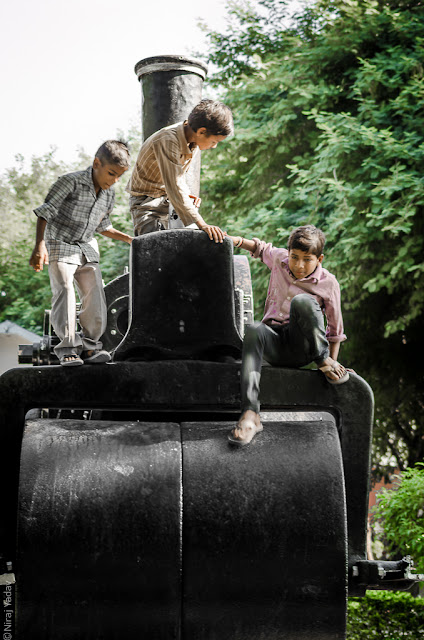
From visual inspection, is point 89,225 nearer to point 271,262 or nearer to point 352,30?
point 271,262

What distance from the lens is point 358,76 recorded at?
40.0ft

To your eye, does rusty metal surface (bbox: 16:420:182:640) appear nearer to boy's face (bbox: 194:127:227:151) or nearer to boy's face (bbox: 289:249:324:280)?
boy's face (bbox: 289:249:324:280)

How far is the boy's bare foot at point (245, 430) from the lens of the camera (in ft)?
10.8

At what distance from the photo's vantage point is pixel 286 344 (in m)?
3.84

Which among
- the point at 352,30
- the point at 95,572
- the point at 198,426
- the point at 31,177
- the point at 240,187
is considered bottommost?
the point at 95,572

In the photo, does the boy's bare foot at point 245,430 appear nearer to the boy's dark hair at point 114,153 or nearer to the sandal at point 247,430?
the sandal at point 247,430

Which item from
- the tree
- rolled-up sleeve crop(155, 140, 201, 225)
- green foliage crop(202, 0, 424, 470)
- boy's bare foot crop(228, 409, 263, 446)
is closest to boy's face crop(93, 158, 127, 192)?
rolled-up sleeve crop(155, 140, 201, 225)

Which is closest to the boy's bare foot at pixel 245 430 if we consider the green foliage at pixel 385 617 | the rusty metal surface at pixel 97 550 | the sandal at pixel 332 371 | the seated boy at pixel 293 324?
the seated boy at pixel 293 324

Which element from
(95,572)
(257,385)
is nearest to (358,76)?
(257,385)

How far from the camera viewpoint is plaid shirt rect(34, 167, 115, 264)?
13.7 feet

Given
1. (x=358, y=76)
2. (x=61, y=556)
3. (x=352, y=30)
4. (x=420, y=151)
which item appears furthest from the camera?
(x=352, y=30)

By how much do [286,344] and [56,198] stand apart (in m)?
1.39

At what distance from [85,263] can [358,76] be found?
29.7 feet

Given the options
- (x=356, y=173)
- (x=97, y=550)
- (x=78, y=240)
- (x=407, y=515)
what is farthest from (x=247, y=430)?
(x=356, y=173)
